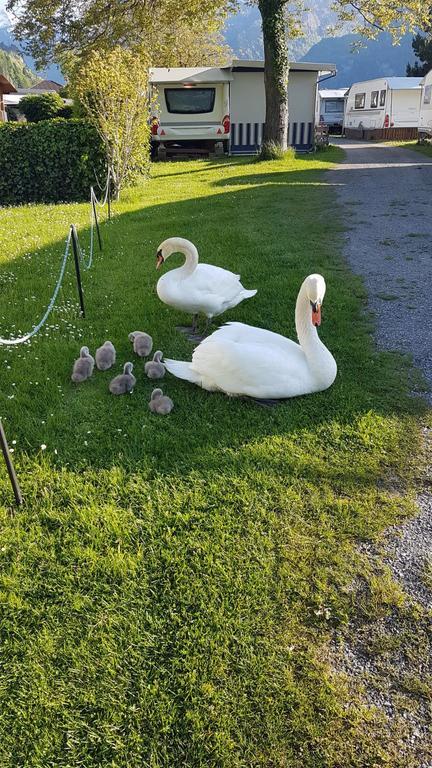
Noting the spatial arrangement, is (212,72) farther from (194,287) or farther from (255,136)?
(194,287)

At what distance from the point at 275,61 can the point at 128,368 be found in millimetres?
18379

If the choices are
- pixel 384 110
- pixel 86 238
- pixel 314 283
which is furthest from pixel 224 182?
pixel 384 110

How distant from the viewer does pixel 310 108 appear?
2461cm

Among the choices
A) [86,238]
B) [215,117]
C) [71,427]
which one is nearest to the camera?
[71,427]

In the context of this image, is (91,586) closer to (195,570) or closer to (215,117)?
(195,570)

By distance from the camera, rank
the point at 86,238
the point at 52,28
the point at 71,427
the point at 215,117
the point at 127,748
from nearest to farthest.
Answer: the point at 127,748 < the point at 71,427 < the point at 86,238 < the point at 215,117 < the point at 52,28

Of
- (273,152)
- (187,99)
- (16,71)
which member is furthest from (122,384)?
(16,71)

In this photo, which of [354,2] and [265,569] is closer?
[265,569]

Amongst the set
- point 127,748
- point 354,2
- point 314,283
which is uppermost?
point 354,2

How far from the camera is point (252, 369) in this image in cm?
392

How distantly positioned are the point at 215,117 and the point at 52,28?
A: 35.0ft

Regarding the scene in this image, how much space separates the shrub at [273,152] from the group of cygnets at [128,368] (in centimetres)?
1711

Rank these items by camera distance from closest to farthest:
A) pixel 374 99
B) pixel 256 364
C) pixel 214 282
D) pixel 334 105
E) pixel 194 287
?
pixel 256 364
pixel 194 287
pixel 214 282
pixel 374 99
pixel 334 105

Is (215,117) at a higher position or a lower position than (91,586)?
higher
